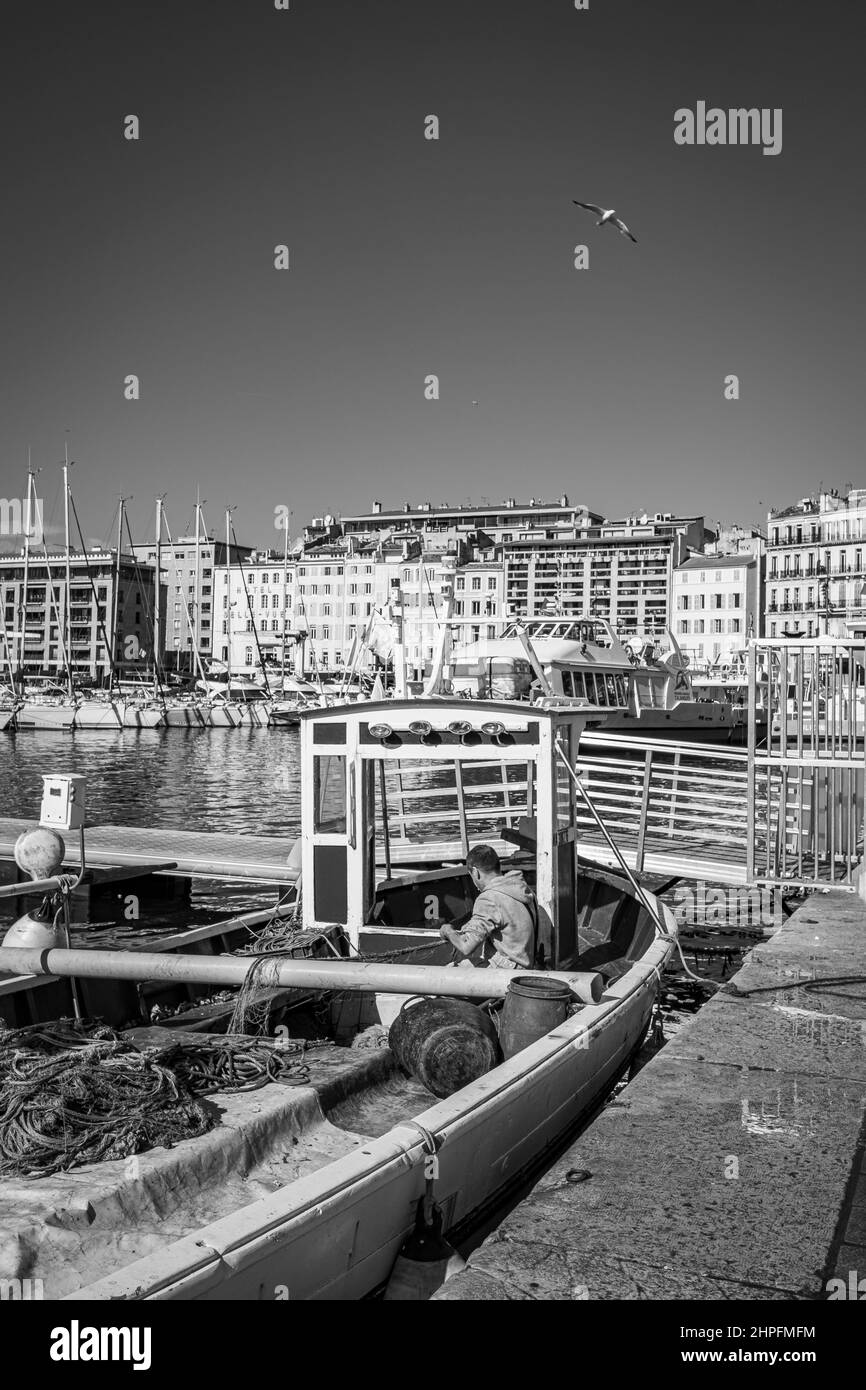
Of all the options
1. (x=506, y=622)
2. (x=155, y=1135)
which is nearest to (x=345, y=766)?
(x=155, y=1135)

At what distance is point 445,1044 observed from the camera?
7.88 m

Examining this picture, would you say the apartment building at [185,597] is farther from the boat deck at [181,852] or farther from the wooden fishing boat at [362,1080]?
the wooden fishing boat at [362,1080]

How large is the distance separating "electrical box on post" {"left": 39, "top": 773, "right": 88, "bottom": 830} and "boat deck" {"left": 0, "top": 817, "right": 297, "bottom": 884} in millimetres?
6237

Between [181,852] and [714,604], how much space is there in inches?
4100

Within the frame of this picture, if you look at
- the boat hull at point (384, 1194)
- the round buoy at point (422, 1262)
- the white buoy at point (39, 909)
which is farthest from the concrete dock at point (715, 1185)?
the white buoy at point (39, 909)

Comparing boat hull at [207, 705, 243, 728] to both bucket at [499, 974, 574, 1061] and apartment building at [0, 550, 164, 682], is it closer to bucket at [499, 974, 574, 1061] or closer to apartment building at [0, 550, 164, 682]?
apartment building at [0, 550, 164, 682]

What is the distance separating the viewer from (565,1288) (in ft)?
13.6

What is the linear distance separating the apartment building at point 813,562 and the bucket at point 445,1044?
94386mm

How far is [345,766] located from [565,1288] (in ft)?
21.8

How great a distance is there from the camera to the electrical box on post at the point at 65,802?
11.5 meters

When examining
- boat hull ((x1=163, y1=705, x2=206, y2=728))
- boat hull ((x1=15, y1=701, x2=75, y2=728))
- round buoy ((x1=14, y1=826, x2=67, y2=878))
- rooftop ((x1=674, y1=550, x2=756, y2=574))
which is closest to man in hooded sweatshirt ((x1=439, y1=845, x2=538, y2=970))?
round buoy ((x1=14, y1=826, x2=67, y2=878))

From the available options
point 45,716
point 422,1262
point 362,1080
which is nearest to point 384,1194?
point 422,1262

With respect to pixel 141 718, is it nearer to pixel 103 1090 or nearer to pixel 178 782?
pixel 178 782

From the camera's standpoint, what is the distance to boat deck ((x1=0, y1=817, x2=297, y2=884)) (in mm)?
19156
